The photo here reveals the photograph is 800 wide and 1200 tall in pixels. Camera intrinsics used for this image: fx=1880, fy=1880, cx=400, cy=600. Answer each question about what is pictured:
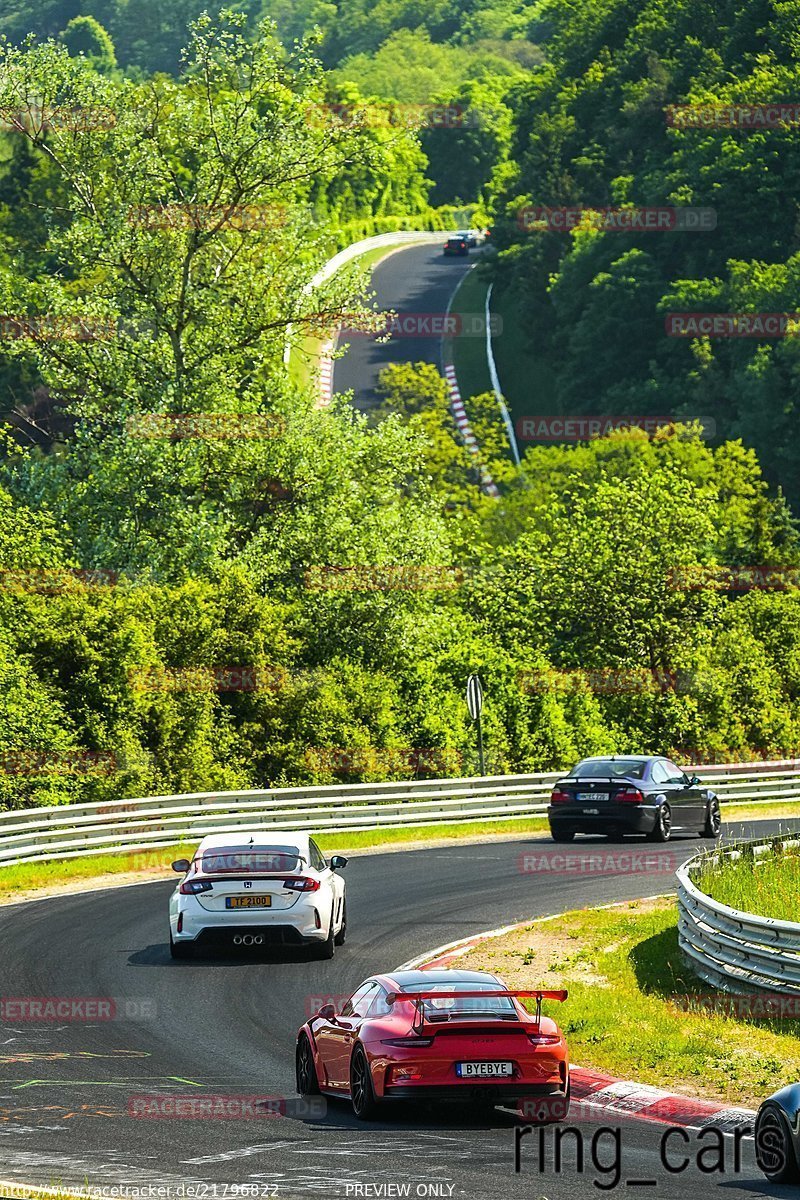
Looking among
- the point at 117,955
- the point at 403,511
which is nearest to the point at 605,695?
the point at 403,511

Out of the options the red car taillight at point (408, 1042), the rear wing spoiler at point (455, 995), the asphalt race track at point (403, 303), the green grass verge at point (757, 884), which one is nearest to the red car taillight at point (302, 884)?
the green grass verge at point (757, 884)

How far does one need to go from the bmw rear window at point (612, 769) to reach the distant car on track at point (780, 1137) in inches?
817

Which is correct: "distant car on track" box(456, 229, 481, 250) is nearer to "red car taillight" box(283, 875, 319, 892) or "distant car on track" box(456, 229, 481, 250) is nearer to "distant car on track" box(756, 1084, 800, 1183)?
"red car taillight" box(283, 875, 319, 892)

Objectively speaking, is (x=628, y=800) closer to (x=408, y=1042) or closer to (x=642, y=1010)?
(x=642, y=1010)

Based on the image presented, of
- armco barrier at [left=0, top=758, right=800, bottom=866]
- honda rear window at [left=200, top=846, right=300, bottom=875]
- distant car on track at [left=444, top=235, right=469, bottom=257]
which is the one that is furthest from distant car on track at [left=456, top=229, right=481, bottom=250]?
honda rear window at [left=200, top=846, right=300, bottom=875]

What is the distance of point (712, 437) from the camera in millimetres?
94312

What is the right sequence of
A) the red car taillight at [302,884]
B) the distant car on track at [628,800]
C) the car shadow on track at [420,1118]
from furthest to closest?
the distant car on track at [628,800] → the red car taillight at [302,884] → the car shadow on track at [420,1118]

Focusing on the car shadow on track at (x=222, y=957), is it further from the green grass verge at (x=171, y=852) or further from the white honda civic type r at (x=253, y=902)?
the green grass verge at (x=171, y=852)

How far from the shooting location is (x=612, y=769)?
102 ft

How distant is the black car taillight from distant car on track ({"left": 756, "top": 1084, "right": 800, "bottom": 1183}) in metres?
10.00

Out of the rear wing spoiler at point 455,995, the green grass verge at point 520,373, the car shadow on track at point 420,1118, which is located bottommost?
the car shadow on track at point 420,1118

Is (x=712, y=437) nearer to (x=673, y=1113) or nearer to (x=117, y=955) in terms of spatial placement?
(x=117, y=955)

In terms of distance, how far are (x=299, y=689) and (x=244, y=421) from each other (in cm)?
768

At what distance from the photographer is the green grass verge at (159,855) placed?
91.2 ft
